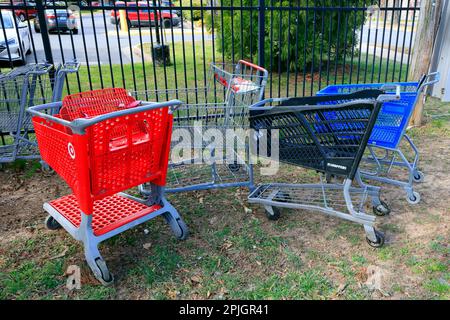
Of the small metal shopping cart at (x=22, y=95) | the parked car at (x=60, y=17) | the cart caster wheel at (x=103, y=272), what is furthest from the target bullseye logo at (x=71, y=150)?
the parked car at (x=60, y=17)

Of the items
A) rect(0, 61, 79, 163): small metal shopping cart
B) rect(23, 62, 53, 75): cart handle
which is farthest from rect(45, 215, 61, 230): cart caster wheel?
rect(23, 62, 53, 75): cart handle

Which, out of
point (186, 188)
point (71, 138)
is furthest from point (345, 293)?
point (71, 138)

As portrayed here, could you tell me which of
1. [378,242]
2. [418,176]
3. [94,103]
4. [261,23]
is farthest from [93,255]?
[261,23]

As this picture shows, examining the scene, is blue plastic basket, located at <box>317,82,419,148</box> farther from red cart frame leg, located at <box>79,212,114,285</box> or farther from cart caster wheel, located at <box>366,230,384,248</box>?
red cart frame leg, located at <box>79,212,114,285</box>

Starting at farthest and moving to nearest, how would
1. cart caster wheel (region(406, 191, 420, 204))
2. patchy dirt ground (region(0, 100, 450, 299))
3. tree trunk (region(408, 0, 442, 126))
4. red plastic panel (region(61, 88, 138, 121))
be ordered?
tree trunk (region(408, 0, 442, 126)) < cart caster wheel (region(406, 191, 420, 204)) < red plastic panel (region(61, 88, 138, 121)) < patchy dirt ground (region(0, 100, 450, 299))

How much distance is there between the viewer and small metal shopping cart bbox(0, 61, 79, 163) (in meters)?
3.89

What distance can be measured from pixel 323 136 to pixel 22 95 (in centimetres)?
292

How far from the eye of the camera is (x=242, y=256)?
2828 millimetres

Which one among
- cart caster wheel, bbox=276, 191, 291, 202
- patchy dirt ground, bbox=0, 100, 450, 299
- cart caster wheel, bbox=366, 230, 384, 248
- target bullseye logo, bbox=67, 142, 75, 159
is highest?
target bullseye logo, bbox=67, 142, 75, 159

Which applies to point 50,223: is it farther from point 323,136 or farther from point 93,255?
point 323,136

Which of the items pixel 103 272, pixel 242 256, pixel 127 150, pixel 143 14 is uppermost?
pixel 143 14

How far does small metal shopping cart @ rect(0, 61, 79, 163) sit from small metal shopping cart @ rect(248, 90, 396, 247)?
2.18 m

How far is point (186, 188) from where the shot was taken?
137 inches

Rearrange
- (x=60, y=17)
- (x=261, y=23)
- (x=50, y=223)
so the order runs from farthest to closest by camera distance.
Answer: (x=60, y=17), (x=261, y=23), (x=50, y=223)
